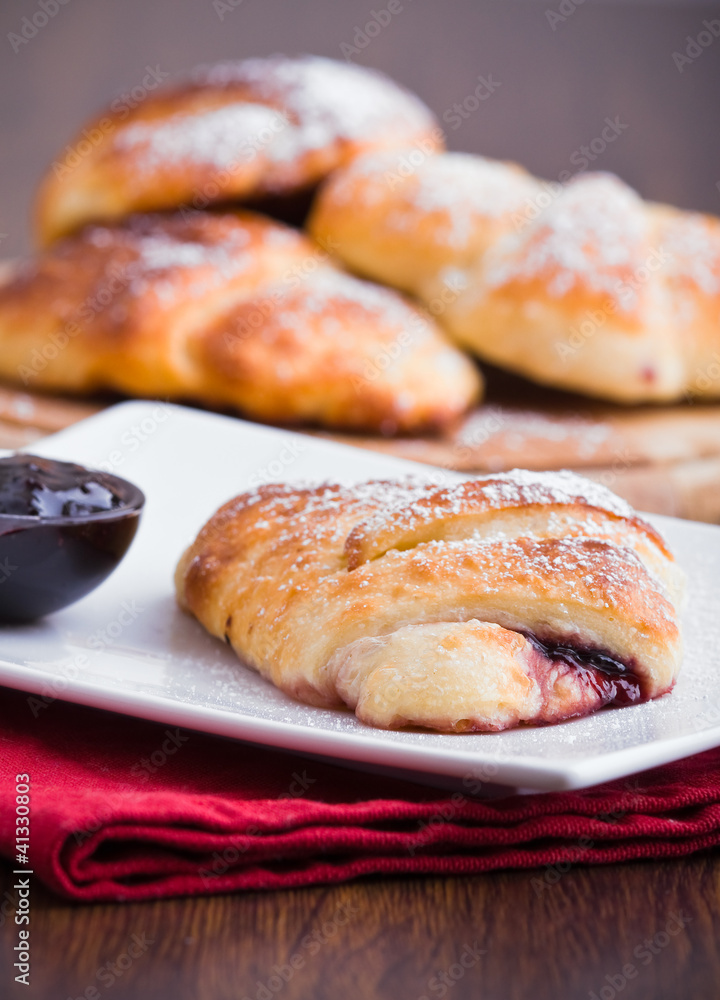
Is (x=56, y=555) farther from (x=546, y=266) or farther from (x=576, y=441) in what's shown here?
(x=546, y=266)

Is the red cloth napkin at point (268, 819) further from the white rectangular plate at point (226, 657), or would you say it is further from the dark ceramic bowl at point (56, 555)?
the dark ceramic bowl at point (56, 555)

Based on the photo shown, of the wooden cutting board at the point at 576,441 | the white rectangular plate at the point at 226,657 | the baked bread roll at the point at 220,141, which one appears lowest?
the wooden cutting board at the point at 576,441

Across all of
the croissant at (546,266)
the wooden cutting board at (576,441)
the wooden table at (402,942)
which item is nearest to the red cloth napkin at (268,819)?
the wooden table at (402,942)

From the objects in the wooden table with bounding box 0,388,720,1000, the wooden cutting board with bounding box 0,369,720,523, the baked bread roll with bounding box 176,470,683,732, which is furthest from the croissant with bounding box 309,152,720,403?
the wooden table with bounding box 0,388,720,1000

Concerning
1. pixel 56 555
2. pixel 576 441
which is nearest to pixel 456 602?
pixel 56 555

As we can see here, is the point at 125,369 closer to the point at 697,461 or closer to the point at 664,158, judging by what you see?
the point at 697,461

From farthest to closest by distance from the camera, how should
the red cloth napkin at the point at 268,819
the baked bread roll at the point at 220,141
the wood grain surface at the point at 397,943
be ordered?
1. the baked bread roll at the point at 220,141
2. the red cloth napkin at the point at 268,819
3. the wood grain surface at the point at 397,943

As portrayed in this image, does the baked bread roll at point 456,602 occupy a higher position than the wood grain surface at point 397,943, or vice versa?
the baked bread roll at point 456,602

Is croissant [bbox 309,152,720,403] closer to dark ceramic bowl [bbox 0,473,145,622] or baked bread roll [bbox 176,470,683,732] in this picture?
baked bread roll [bbox 176,470,683,732]
